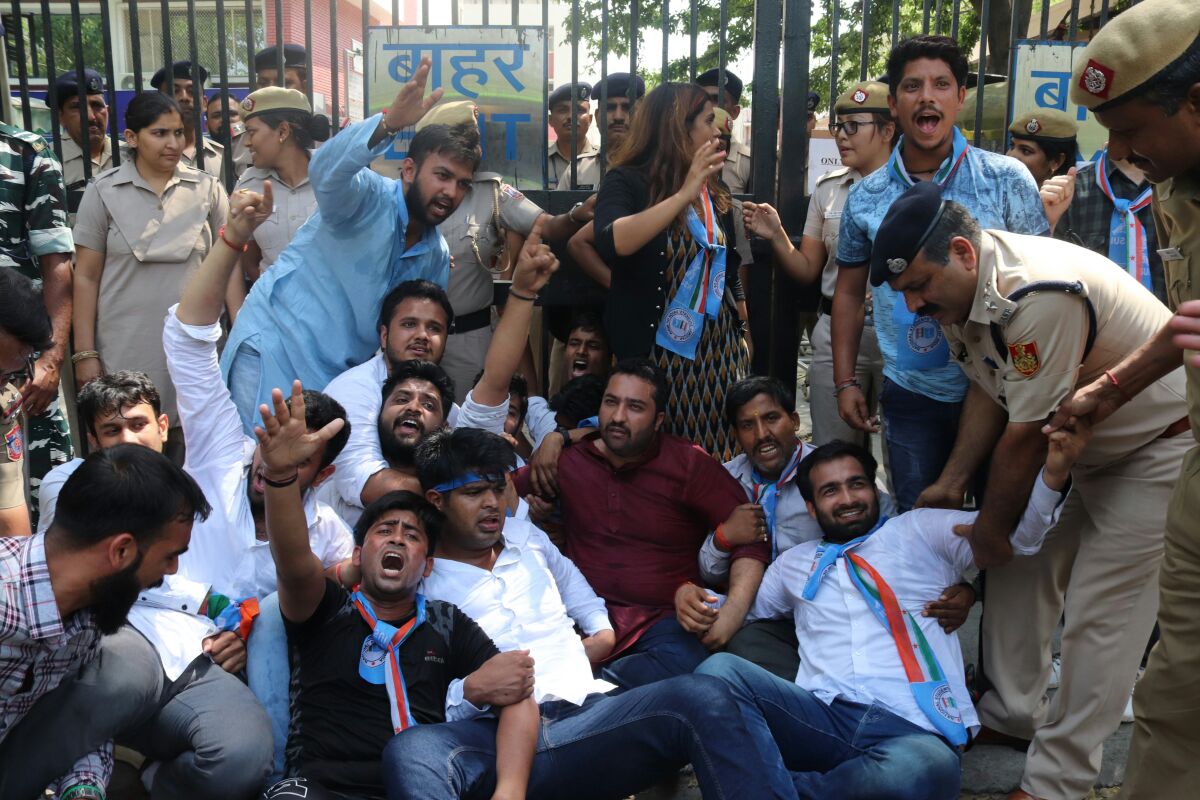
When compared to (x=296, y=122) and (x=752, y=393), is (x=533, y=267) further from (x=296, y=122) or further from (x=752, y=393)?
(x=296, y=122)

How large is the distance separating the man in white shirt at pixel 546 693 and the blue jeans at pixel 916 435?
1144mm

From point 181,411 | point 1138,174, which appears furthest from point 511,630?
point 1138,174

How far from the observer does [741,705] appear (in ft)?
10.5

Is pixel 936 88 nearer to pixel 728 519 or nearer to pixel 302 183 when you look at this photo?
pixel 728 519

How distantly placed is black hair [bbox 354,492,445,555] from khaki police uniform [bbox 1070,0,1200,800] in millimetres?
1932

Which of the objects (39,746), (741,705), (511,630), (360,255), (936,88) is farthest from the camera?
(360,255)

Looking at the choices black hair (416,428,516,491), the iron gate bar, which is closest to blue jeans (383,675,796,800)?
black hair (416,428,516,491)

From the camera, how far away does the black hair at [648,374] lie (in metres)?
4.11

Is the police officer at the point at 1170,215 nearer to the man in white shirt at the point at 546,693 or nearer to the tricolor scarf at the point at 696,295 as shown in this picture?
the man in white shirt at the point at 546,693

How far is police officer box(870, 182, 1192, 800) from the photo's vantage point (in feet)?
10.0

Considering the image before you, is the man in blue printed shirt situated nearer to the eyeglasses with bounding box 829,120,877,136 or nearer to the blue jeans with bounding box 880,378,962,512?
the blue jeans with bounding box 880,378,962,512

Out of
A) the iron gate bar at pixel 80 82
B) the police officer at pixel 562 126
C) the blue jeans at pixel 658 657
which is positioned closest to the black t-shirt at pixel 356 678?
the blue jeans at pixel 658 657

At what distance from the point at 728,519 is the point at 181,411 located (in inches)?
72.2

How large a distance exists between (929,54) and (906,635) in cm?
196
